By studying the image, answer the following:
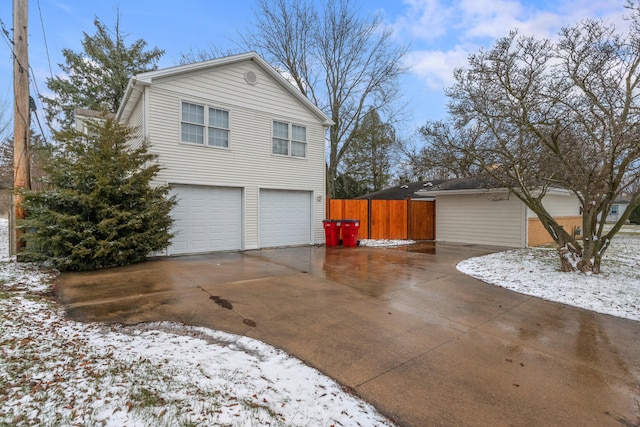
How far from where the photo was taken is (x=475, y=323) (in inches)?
177

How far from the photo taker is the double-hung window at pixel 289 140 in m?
11.9

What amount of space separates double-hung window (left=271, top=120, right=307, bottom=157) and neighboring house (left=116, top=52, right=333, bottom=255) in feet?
0.12

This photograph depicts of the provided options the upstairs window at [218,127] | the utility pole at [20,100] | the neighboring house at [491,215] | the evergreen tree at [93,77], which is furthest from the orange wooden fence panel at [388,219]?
the evergreen tree at [93,77]

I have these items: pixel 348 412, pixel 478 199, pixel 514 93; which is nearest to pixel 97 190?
pixel 348 412

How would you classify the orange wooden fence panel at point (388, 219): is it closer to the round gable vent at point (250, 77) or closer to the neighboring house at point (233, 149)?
the neighboring house at point (233, 149)

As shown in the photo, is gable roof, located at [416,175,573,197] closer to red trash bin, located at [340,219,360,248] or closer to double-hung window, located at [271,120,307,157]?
red trash bin, located at [340,219,360,248]

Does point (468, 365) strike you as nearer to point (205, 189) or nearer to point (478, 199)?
point (205, 189)

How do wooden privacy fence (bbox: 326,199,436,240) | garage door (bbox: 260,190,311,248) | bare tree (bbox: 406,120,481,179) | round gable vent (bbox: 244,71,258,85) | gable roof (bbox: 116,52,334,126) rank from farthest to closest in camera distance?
wooden privacy fence (bbox: 326,199,436,240) → garage door (bbox: 260,190,311,248) → round gable vent (bbox: 244,71,258,85) → gable roof (bbox: 116,52,334,126) → bare tree (bbox: 406,120,481,179)

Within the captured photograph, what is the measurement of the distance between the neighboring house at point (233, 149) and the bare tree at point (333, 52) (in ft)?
31.0

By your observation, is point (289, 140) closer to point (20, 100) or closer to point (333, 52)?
point (20, 100)

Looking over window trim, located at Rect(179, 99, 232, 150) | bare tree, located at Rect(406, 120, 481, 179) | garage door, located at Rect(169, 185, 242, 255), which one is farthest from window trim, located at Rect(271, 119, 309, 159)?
bare tree, located at Rect(406, 120, 481, 179)

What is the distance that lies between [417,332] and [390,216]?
10763 mm

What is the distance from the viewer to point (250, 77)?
11219mm

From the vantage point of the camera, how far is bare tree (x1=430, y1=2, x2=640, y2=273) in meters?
6.44
